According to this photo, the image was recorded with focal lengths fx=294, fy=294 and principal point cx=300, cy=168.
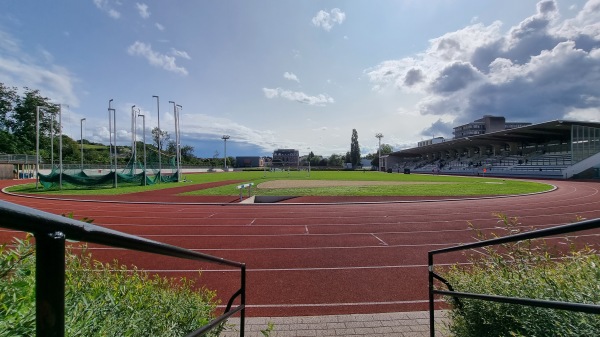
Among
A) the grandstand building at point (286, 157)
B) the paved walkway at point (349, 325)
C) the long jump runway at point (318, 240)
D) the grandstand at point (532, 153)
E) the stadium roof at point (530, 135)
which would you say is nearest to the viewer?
the paved walkway at point (349, 325)

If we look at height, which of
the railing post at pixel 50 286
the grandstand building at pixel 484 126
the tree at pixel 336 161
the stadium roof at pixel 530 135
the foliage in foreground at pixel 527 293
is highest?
the grandstand building at pixel 484 126

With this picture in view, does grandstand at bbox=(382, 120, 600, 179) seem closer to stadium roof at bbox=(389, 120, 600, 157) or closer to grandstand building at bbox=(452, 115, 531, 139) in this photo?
stadium roof at bbox=(389, 120, 600, 157)

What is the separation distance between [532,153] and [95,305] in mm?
74166

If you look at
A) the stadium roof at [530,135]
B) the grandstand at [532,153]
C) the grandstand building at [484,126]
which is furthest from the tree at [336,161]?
the stadium roof at [530,135]

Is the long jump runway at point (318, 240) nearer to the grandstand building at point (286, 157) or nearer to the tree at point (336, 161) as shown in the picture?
the grandstand building at point (286, 157)

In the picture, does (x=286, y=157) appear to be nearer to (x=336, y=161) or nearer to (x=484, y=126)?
(x=336, y=161)

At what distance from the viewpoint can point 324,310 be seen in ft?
17.2

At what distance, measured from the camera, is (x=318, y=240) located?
32.1 ft

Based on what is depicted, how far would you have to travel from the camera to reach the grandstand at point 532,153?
44156mm

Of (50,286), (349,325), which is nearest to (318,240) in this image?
(349,325)

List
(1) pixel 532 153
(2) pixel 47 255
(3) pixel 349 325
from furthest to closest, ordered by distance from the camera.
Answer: (1) pixel 532 153 < (3) pixel 349 325 < (2) pixel 47 255

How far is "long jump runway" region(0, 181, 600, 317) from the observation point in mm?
5898

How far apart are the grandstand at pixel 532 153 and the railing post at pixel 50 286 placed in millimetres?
57029

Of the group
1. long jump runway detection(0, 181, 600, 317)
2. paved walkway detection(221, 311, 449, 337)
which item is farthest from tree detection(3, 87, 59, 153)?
paved walkway detection(221, 311, 449, 337)
